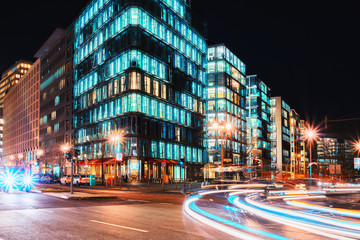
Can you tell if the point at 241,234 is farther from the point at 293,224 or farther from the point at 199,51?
the point at 199,51

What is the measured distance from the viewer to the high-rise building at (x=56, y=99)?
84.4 metres

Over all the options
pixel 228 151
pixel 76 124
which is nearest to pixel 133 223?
pixel 76 124

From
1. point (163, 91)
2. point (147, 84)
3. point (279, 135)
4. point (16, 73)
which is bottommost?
point (279, 135)

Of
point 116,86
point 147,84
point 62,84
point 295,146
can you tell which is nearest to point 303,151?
point 295,146

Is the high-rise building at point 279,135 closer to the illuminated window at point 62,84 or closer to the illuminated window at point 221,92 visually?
the illuminated window at point 221,92

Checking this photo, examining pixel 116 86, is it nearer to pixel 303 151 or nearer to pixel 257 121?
pixel 257 121

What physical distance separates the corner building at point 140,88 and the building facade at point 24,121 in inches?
1493

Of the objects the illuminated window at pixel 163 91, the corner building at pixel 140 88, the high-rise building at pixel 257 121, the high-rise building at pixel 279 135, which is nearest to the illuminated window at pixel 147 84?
the corner building at pixel 140 88

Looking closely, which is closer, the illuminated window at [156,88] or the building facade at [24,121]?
the illuminated window at [156,88]

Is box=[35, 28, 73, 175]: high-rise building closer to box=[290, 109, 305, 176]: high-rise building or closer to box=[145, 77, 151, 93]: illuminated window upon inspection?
box=[145, 77, 151, 93]: illuminated window

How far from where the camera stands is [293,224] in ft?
37.3

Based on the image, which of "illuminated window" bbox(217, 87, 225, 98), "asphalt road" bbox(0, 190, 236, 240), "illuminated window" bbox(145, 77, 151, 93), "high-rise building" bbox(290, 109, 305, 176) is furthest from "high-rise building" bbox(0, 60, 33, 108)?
"asphalt road" bbox(0, 190, 236, 240)

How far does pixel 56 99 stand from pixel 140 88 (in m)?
41.8

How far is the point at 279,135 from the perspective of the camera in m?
131
